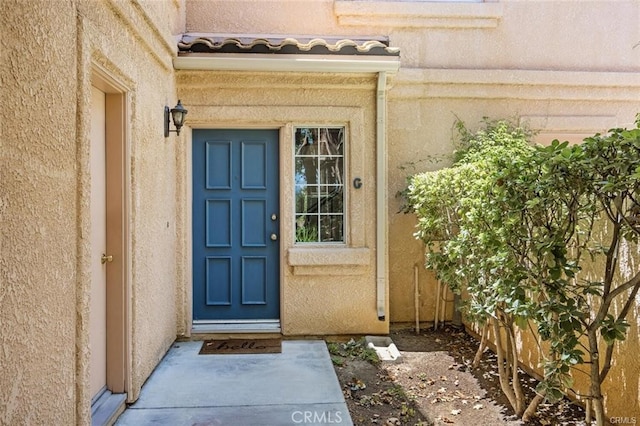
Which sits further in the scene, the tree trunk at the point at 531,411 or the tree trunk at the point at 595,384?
the tree trunk at the point at 531,411

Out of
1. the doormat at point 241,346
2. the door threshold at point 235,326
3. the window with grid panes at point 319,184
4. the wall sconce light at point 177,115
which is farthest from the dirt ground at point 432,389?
the wall sconce light at point 177,115

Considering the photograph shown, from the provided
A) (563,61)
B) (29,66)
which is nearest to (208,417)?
(29,66)

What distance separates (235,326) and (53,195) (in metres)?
3.69

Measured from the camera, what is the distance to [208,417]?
365 cm

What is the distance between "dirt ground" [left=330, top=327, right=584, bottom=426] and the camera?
3.78 meters

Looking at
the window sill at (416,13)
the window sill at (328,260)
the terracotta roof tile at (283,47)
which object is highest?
the window sill at (416,13)

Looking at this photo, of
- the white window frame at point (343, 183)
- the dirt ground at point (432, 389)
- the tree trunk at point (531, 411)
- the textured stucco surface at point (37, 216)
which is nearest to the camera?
the textured stucco surface at point (37, 216)

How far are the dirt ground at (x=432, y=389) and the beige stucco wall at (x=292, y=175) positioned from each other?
1.94 feet

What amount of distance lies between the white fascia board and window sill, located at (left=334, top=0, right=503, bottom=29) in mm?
1368

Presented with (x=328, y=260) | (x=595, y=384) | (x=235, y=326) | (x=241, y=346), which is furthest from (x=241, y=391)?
(x=595, y=384)

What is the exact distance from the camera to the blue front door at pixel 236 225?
590 cm

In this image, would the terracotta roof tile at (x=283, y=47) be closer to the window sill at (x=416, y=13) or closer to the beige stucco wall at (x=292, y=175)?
the beige stucco wall at (x=292, y=175)

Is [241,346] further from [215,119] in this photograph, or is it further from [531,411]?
[531,411]

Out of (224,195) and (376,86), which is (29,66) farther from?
(376,86)
